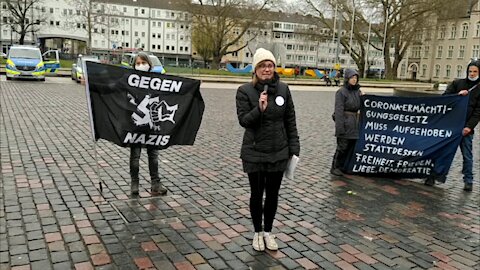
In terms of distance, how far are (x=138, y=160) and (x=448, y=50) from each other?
93625 mm

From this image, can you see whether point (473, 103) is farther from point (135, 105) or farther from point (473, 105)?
point (135, 105)

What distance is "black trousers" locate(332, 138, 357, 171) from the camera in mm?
7758

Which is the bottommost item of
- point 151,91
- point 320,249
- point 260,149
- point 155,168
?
point 320,249

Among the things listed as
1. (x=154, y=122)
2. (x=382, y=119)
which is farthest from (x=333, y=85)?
(x=154, y=122)

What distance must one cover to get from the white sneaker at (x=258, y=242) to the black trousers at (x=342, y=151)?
145 inches

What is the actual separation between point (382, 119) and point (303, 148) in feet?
9.02

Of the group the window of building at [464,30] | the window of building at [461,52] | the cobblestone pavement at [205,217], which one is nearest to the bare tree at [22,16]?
the cobblestone pavement at [205,217]

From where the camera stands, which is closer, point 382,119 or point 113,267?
point 113,267

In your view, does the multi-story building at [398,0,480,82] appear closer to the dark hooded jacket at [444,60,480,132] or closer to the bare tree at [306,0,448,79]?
the bare tree at [306,0,448,79]

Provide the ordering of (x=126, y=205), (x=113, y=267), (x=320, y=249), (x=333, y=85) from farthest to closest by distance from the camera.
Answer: (x=333, y=85) < (x=126, y=205) < (x=320, y=249) < (x=113, y=267)

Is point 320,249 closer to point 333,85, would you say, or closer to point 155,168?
point 155,168

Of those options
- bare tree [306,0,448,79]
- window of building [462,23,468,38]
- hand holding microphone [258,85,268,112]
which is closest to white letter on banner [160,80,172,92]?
hand holding microphone [258,85,268,112]

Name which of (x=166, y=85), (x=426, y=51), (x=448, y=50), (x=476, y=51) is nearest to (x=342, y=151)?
(x=166, y=85)

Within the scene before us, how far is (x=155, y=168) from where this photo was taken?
607 centimetres
